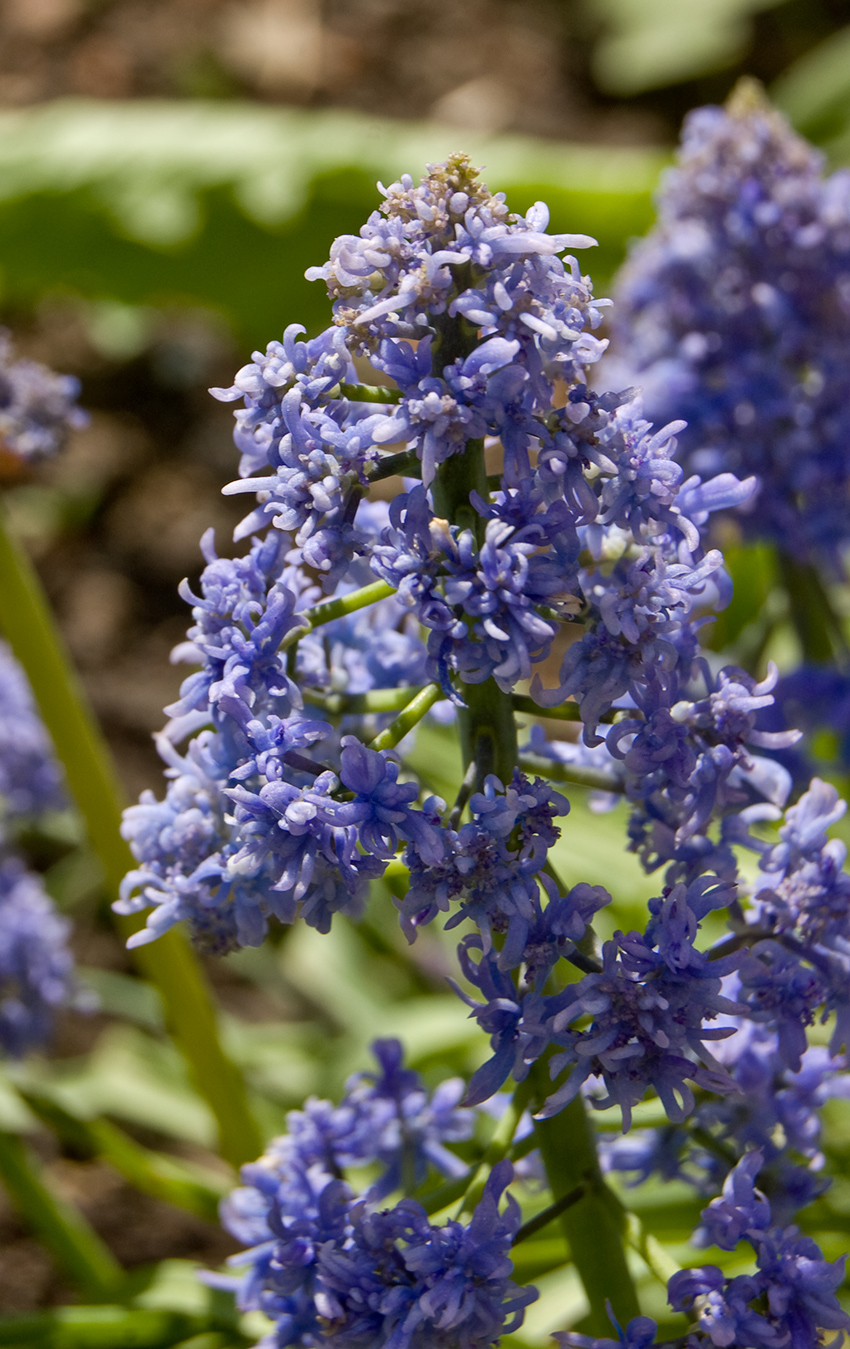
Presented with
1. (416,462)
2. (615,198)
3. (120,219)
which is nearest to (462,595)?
(416,462)

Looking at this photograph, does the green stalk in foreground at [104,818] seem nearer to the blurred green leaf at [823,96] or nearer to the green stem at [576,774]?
the green stem at [576,774]

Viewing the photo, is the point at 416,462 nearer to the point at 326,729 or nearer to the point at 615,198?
the point at 326,729

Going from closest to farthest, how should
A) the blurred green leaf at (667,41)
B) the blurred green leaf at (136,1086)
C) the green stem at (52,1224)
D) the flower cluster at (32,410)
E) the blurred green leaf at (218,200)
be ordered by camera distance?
the flower cluster at (32,410) → the green stem at (52,1224) → the blurred green leaf at (136,1086) → the blurred green leaf at (218,200) → the blurred green leaf at (667,41)

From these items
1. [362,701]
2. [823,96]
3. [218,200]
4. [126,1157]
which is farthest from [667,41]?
[362,701]

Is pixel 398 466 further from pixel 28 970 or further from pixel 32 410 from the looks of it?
pixel 28 970

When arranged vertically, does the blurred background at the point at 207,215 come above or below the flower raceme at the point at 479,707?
above

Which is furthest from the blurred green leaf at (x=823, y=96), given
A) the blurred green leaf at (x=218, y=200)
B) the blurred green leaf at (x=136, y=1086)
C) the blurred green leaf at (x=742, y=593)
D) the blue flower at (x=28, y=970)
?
the blue flower at (x=28, y=970)

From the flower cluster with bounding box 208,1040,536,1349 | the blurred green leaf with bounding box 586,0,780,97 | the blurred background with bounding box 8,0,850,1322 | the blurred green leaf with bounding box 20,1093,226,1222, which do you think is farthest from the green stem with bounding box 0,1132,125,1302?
the blurred green leaf with bounding box 586,0,780,97
